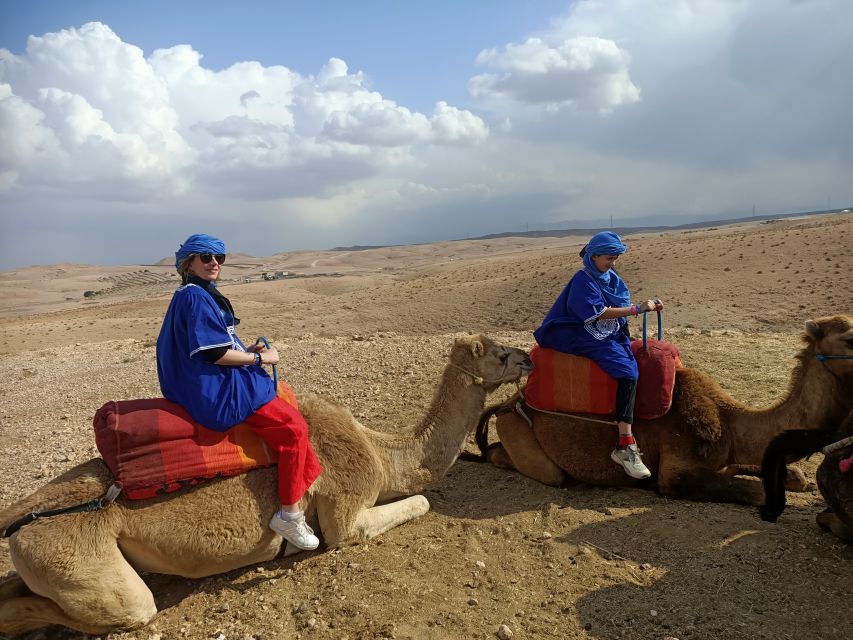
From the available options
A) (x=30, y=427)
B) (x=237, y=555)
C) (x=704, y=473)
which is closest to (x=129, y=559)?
(x=237, y=555)

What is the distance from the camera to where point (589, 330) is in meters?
5.89

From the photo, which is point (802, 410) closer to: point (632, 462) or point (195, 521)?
point (632, 462)

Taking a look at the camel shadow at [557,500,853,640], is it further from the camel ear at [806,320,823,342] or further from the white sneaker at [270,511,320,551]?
the white sneaker at [270,511,320,551]

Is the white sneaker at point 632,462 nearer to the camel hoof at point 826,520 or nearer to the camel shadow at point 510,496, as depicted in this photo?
the camel shadow at point 510,496

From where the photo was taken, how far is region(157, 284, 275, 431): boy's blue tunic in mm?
4316

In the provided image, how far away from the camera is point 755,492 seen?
5.36 metres

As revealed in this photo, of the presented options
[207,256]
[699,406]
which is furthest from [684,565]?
[207,256]

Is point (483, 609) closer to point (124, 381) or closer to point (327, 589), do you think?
point (327, 589)

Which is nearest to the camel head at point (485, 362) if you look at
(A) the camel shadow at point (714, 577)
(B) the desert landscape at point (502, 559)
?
(B) the desert landscape at point (502, 559)

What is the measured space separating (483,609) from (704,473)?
8.30 feet

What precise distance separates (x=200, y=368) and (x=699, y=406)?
4.28 meters

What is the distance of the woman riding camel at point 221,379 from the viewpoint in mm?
4344

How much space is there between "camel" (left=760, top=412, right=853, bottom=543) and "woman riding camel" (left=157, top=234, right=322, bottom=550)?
3.55 m

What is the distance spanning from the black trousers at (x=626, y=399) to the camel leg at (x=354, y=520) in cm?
206
